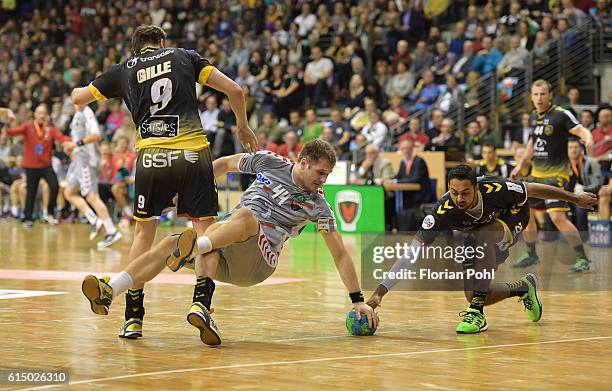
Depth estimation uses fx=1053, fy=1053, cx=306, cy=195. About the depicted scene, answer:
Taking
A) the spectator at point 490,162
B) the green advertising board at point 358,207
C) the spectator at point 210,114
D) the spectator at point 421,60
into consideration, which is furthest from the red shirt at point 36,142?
the spectator at point 490,162

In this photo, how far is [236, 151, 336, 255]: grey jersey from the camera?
6.62 metres

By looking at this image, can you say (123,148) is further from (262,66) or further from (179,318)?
(179,318)

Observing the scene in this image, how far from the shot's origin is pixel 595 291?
9273 mm

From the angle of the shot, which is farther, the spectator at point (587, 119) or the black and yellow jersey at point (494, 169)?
the spectator at point (587, 119)

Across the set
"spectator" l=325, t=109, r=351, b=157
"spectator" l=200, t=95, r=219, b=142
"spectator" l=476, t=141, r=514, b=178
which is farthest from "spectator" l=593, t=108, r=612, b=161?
"spectator" l=200, t=95, r=219, b=142

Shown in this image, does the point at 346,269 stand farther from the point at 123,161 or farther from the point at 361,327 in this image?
the point at 123,161

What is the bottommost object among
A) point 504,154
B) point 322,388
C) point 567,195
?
point 322,388

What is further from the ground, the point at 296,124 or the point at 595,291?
the point at 296,124

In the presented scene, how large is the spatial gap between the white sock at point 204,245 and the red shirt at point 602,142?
10501mm

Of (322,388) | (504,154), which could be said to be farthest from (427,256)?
(504,154)

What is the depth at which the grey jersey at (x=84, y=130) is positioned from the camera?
14.6 metres

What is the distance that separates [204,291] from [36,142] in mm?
13181

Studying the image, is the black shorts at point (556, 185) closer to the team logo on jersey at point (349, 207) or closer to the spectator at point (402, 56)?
the team logo on jersey at point (349, 207)

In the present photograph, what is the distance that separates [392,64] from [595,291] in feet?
39.0
